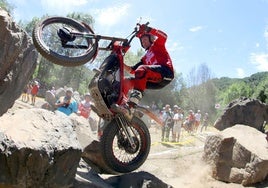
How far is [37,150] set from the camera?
157 inches

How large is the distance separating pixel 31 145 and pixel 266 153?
599 centimetres

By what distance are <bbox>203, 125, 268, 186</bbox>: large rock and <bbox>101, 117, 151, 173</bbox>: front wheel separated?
343cm

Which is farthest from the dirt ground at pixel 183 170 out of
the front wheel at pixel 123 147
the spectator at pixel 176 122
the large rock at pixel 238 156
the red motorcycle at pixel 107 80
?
the spectator at pixel 176 122

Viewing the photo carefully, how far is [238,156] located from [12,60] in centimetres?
549

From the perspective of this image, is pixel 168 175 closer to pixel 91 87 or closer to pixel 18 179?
pixel 91 87

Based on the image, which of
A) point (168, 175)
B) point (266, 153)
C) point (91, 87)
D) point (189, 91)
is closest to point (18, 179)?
point (91, 87)

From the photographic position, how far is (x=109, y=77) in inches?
209

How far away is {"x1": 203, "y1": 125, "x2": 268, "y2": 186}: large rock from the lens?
8109 millimetres

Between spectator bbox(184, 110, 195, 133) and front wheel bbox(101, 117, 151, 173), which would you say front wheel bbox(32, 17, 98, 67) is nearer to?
front wheel bbox(101, 117, 151, 173)

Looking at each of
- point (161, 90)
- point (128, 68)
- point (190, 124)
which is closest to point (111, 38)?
point (128, 68)

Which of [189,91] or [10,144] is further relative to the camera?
[189,91]

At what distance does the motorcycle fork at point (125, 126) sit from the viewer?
544 centimetres

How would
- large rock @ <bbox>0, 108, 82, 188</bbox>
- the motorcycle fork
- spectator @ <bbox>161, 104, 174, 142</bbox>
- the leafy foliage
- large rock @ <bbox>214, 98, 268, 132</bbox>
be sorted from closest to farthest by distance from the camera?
large rock @ <bbox>0, 108, 82, 188</bbox> → the motorcycle fork → large rock @ <bbox>214, 98, 268, 132</bbox> → spectator @ <bbox>161, 104, 174, 142</bbox> → the leafy foliage

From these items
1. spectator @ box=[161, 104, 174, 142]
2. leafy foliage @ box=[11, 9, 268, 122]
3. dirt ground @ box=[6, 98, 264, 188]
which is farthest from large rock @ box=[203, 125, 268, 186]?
leafy foliage @ box=[11, 9, 268, 122]
